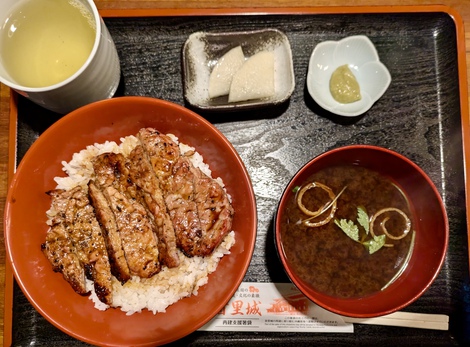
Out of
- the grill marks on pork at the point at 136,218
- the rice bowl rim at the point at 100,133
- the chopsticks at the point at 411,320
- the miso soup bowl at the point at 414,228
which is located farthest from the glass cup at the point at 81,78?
the chopsticks at the point at 411,320

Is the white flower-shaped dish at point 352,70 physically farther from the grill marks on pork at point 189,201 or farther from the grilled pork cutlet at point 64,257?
the grilled pork cutlet at point 64,257

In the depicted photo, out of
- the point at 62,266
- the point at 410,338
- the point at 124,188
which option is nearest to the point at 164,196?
the point at 124,188

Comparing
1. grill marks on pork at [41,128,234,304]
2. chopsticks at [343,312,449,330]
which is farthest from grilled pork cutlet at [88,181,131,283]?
chopsticks at [343,312,449,330]

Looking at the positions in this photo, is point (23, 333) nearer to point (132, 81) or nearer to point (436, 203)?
point (132, 81)

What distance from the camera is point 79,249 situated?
229 centimetres

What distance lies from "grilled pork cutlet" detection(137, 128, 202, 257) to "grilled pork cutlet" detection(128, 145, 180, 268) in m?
0.03

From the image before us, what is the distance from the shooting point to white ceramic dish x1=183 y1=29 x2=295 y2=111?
264 cm

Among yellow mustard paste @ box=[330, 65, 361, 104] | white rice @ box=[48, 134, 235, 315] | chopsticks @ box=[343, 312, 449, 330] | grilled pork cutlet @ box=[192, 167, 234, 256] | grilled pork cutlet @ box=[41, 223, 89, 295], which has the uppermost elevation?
yellow mustard paste @ box=[330, 65, 361, 104]

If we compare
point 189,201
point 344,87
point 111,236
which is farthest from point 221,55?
point 111,236

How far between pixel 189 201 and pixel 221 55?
1029mm

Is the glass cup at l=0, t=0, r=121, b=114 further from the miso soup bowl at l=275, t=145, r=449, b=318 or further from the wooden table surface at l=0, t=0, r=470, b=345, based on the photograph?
the miso soup bowl at l=275, t=145, r=449, b=318

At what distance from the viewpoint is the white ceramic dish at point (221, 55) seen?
2637mm

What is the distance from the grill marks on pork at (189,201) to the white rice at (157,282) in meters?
0.11

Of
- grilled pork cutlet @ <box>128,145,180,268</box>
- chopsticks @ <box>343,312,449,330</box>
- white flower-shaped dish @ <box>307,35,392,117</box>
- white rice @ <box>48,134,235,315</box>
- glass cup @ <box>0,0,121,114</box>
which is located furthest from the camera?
white flower-shaped dish @ <box>307,35,392,117</box>
